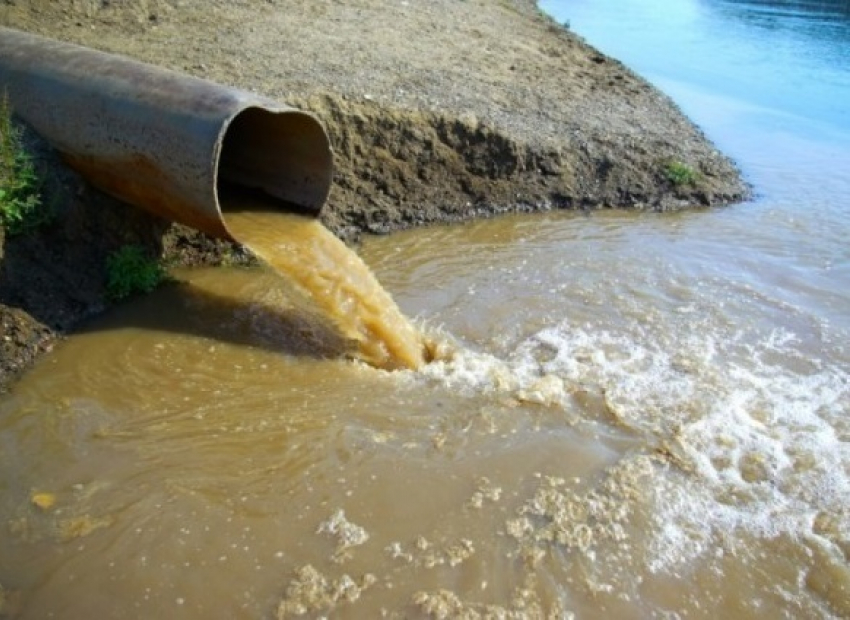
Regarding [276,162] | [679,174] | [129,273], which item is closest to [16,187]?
[129,273]

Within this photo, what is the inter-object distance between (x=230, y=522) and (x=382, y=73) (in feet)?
21.7

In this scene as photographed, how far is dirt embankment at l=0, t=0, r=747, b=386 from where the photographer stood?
20.2 ft

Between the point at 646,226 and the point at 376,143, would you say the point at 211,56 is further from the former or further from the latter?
the point at 646,226

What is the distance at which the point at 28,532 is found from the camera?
13.2 feet

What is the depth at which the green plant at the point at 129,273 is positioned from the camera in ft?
20.5

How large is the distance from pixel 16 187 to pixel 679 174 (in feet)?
23.6

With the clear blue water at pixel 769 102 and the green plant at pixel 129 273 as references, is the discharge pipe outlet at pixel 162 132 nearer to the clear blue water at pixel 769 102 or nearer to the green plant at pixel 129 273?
the green plant at pixel 129 273

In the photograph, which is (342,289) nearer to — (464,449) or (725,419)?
(464,449)

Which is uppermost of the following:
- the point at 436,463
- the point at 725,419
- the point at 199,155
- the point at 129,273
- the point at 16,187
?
the point at 199,155

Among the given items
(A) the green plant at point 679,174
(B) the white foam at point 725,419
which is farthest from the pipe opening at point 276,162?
(A) the green plant at point 679,174

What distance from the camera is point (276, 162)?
6707 mm

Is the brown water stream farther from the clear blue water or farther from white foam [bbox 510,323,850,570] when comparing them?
the clear blue water

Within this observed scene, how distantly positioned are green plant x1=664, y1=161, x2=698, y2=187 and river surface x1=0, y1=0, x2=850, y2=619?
169cm

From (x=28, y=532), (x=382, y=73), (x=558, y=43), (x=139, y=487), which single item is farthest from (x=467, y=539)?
(x=558, y=43)
